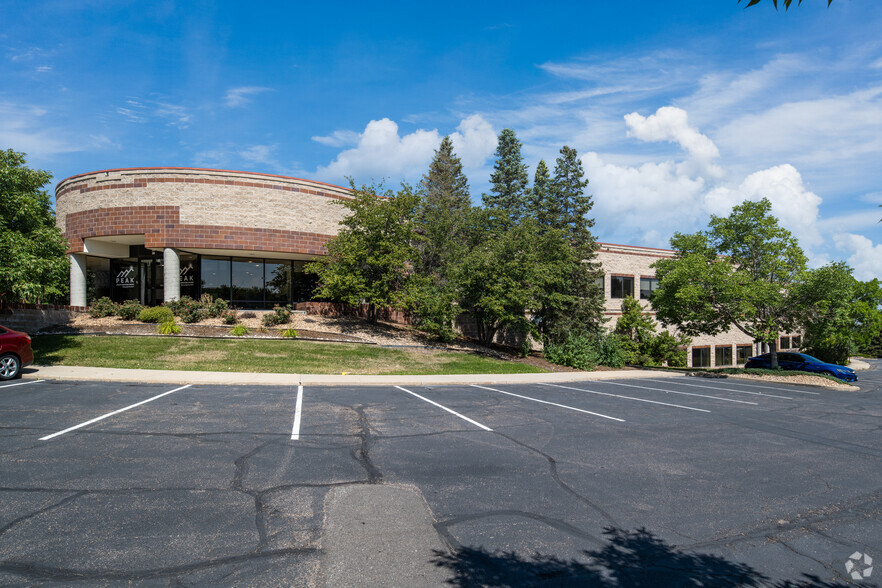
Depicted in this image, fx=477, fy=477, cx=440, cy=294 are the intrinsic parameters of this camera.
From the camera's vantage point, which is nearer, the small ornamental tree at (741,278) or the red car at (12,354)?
the red car at (12,354)

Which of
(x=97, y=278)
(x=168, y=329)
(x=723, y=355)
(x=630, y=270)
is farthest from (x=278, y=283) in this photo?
(x=723, y=355)

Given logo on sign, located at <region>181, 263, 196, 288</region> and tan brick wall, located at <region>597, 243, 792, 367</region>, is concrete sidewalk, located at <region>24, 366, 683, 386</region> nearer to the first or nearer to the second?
logo on sign, located at <region>181, 263, 196, 288</region>

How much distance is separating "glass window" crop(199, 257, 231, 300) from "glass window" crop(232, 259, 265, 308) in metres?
0.42

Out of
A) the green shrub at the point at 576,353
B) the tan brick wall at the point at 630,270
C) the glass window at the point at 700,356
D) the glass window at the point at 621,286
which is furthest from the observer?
the glass window at the point at 700,356

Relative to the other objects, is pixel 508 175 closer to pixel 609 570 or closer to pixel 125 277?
pixel 125 277

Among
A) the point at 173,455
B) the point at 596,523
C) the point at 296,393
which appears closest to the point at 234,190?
the point at 296,393

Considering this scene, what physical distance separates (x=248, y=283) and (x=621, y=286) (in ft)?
83.9

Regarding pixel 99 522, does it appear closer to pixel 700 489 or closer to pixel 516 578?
pixel 516 578

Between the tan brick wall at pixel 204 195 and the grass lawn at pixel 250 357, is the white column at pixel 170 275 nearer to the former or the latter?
the tan brick wall at pixel 204 195

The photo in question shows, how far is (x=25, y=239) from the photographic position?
47.5ft

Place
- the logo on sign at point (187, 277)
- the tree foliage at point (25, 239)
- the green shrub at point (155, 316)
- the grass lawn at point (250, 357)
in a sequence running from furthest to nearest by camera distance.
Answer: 1. the logo on sign at point (187, 277)
2. the green shrub at point (155, 316)
3. the grass lawn at point (250, 357)
4. the tree foliage at point (25, 239)

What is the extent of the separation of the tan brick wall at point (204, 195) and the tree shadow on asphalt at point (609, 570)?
2338cm

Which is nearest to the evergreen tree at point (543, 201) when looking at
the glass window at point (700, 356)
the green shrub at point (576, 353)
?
the green shrub at point (576, 353)

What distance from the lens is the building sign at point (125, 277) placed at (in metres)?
28.1
